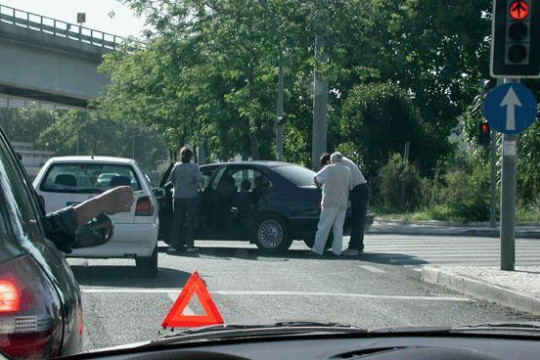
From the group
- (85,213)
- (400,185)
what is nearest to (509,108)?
(85,213)

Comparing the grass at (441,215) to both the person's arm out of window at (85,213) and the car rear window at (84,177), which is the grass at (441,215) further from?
the person's arm out of window at (85,213)

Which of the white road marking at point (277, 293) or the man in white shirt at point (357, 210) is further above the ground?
the man in white shirt at point (357, 210)

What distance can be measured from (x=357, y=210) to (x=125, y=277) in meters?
5.96

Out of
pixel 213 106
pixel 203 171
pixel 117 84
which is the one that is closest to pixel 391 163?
pixel 213 106

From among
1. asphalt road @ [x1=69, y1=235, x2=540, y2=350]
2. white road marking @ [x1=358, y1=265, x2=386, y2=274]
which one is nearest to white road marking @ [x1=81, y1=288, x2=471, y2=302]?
asphalt road @ [x1=69, y1=235, x2=540, y2=350]

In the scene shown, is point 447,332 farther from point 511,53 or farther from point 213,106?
point 213,106

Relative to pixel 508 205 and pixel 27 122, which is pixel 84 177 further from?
pixel 27 122

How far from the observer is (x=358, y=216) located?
19.7 m

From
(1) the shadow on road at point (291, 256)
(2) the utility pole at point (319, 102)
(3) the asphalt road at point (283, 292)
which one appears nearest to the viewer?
(3) the asphalt road at point (283, 292)

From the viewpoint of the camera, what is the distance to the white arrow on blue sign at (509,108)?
1479cm

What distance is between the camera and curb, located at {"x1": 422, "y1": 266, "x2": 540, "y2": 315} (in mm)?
11954

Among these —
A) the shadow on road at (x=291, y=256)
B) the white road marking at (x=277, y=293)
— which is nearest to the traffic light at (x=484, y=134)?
the shadow on road at (x=291, y=256)

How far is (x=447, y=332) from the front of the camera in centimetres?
311

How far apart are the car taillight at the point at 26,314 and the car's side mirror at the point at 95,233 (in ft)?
4.63
